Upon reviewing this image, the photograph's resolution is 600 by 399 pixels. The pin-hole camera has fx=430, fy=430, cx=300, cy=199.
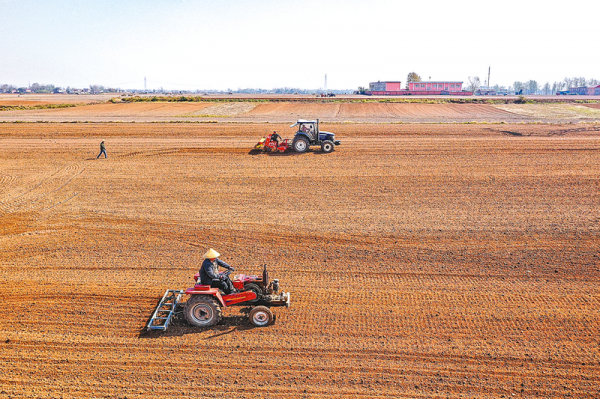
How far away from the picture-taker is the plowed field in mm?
7047

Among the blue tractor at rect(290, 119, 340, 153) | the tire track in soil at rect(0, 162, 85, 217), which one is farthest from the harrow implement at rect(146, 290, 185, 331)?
the blue tractor at rect(290, 119, 340, 153)

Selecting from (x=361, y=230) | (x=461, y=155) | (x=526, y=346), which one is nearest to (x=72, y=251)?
(x=361, y=230)

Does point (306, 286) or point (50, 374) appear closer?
point (50, 374)

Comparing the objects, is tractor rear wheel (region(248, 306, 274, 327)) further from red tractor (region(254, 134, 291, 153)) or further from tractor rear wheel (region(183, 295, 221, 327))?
red tractor (region(254, 134, 291, 153))

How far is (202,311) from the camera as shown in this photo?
8281 mm

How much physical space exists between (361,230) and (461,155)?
11.9 meters

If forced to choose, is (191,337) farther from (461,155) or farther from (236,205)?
(461,155)

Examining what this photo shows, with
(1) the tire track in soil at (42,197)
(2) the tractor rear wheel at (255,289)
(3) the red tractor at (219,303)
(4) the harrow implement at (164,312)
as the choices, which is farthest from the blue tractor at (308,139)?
(2) the tractor rear wheel at (255,289)

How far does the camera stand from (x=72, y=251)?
39.2ft

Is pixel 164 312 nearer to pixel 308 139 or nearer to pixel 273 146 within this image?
pixel 273 146

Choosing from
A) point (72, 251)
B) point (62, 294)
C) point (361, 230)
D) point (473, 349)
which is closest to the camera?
point (473, 349)

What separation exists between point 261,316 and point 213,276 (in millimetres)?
1205

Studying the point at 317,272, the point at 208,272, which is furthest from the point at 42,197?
the point at 317,272

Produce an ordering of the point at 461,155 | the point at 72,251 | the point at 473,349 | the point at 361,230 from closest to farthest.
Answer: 1. the point at 473,349
2. the point at 72,251
3. the point at 361,230
4. the point at 461,155
